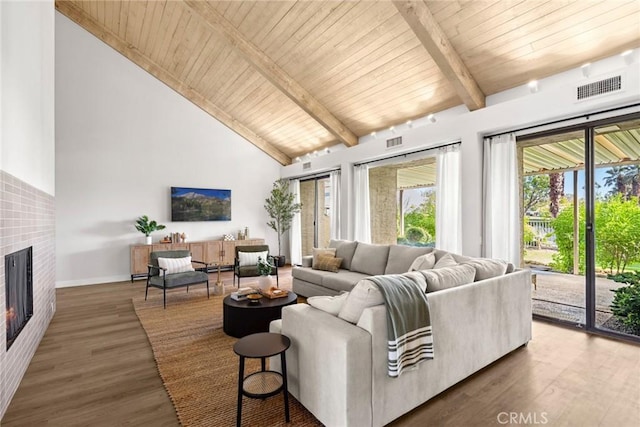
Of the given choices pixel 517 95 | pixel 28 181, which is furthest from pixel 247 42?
pixel 517 95

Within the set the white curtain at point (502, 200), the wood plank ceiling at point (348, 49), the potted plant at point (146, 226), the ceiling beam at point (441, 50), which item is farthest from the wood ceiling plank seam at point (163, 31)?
the white curtain at point (502, 200)

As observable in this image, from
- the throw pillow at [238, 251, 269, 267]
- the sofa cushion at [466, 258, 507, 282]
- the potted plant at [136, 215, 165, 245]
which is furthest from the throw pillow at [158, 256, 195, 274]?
the sofa cushion at [466, 258, 507, 282]

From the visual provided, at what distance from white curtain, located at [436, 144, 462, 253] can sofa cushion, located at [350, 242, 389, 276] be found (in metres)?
0.93

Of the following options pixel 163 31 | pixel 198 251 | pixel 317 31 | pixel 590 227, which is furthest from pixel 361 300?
pixel 163 31

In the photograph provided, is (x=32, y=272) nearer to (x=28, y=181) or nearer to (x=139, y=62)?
(x=28, y=181)

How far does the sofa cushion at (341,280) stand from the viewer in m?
4.17

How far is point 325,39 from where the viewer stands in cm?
448

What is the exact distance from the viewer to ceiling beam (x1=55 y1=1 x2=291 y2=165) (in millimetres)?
5902

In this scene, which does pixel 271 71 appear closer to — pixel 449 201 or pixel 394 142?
pixel 394 142

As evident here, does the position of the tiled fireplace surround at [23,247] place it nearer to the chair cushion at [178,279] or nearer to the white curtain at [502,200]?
the chair cushion at [178,279]

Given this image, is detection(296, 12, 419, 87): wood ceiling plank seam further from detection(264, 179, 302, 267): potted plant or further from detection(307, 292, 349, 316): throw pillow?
detection(307, 292, 349, 316): throw pillow

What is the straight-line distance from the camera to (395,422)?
77.9 inches

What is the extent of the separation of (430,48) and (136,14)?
194 inches

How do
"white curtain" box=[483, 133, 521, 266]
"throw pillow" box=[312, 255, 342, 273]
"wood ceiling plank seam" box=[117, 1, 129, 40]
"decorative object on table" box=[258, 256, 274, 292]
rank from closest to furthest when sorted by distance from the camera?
"decorative object on table" box=[258, 256, 274, 292] → "white curtain" box=[483, 133, 521, 266] → "throw pillow" box=[312, 255, 342, 273] → "wood ceiling plank seam" box=[117, 1, 129, 40]
